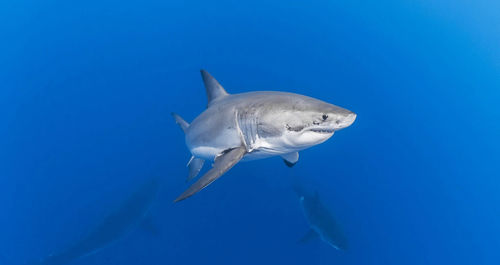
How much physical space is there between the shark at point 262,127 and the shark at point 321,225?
8.38 feet

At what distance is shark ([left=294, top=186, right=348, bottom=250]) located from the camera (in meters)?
5.19

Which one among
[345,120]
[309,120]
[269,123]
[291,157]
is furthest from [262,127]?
[291,157]

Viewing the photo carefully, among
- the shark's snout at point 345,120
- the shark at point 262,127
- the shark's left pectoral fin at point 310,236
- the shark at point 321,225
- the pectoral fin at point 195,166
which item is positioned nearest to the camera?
the shark's snout at point 345,120

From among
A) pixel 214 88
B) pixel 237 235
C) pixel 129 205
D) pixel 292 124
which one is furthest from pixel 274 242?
pixel 292 124

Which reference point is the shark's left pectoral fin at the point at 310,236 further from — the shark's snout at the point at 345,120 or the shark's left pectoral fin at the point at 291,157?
the shark's snout at the point at 345,120

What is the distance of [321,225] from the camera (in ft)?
17.1

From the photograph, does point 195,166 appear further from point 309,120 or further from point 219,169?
point 309,120

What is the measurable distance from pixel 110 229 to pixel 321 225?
163 inches

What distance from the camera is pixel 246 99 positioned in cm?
275

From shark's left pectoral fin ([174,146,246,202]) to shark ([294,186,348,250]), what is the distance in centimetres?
329

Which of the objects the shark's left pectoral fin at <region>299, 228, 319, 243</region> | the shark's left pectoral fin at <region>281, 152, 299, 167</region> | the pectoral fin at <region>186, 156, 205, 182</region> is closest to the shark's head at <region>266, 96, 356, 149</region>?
the shark's left pectoral fin at <region>281, 152, 299, 167</region>

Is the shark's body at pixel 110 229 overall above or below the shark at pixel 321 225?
above

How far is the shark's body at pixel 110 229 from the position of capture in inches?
212

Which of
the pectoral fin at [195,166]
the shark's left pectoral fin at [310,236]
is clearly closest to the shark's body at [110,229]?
the pectoral fin at [195,166]
